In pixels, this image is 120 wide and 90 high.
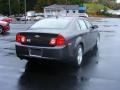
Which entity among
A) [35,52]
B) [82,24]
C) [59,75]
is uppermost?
[82,24]

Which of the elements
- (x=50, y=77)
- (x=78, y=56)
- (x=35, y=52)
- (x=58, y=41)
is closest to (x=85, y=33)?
(x=78, y=56)

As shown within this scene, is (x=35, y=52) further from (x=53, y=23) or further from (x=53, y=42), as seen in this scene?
(x=53, y=23)

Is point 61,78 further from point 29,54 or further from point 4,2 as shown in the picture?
point 4,2

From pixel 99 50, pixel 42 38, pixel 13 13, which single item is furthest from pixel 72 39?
pixel 13 13

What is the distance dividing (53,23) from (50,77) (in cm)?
225

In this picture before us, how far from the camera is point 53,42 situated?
8562mm

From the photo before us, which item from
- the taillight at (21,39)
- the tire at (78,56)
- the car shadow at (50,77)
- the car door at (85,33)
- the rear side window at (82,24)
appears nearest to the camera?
the car shadow at (50,77)

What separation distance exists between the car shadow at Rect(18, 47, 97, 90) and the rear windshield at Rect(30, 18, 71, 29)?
1.07m

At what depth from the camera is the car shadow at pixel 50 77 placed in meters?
7.21

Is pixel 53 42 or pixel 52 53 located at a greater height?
pixel 53 42

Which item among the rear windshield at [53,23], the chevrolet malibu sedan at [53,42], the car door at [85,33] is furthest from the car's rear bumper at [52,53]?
the car door at [85,33]

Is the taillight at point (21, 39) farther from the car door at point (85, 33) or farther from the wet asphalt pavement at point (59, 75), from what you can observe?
the car door at point (85, 33)

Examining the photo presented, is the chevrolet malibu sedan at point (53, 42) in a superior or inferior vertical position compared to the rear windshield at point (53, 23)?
inferior

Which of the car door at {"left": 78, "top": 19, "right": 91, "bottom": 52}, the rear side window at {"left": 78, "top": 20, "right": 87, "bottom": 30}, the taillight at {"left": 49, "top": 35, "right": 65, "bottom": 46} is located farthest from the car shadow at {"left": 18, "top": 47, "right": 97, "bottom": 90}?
the rear side window at {"left": 78, "top": 20, "right": 87, "bottom": 30}
